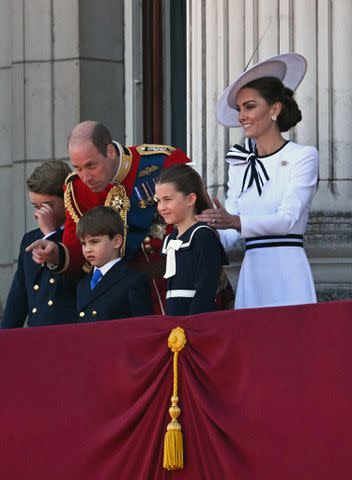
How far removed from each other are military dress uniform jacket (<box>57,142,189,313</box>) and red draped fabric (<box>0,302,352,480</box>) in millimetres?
1086

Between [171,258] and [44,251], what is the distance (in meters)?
0.85

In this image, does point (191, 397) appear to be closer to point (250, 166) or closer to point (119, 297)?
point (119, 297)

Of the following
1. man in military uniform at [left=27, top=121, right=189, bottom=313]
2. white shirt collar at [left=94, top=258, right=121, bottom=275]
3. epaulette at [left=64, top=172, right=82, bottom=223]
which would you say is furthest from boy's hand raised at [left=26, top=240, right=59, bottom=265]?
white shirt collar at [left=94, top=258, right=121, bottom=275]

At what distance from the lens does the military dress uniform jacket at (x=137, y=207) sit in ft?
29.6

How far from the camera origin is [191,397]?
7.52m

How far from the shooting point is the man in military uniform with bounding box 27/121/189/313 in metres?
8.92

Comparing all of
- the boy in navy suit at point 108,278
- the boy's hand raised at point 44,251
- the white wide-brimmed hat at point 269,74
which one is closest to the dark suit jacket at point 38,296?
the boy's hand raised at point 44,251

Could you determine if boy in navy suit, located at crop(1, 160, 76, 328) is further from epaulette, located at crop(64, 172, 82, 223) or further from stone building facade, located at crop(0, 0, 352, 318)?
stone building facade, located at crop(0, 0, 352, 318)

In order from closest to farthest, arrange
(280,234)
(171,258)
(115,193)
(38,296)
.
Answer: (171,258), (280,234), (115,193), (38,296)

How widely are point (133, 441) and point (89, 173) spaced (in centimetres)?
173

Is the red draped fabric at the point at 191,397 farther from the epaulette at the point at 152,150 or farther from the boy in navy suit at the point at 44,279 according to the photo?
the epaulette at the point at 152,150

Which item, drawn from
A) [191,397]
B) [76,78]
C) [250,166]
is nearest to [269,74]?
[250,166]

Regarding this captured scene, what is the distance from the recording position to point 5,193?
13.2 m

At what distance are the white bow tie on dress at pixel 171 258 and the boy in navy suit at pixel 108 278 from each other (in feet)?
1.13
